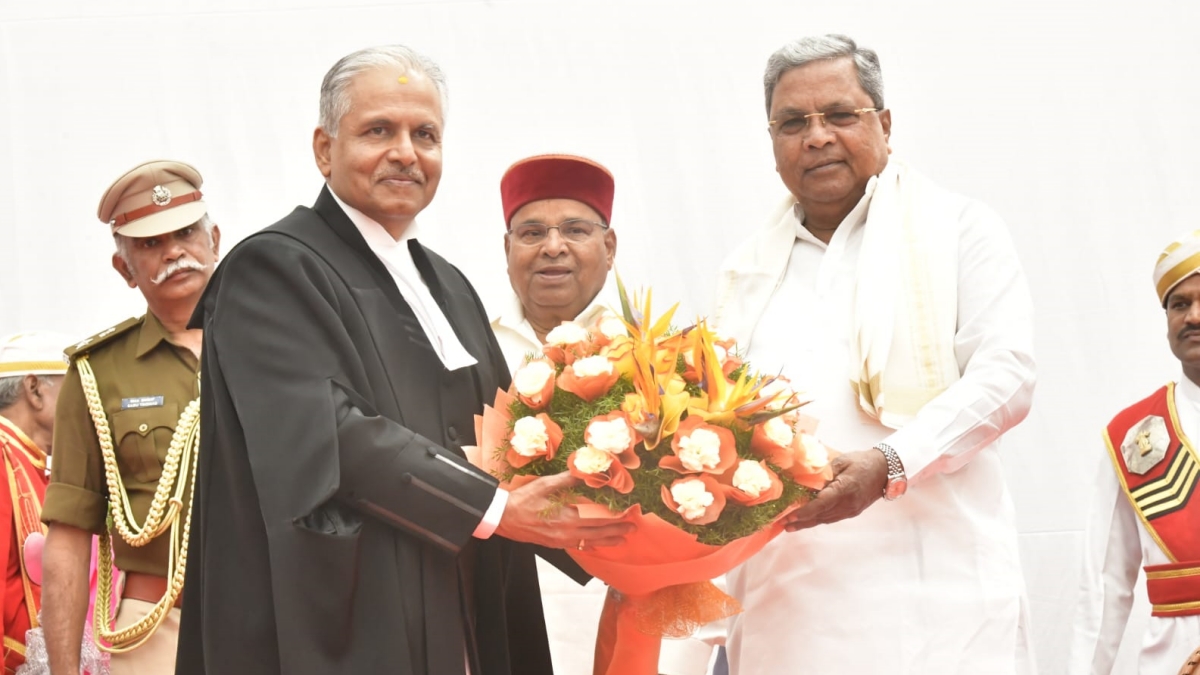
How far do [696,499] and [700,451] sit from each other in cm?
9

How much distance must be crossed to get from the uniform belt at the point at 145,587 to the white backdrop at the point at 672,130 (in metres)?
1.96

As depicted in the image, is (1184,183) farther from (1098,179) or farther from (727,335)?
(727,335)

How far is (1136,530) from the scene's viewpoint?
4051 mm

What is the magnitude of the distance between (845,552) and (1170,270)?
1.69 m

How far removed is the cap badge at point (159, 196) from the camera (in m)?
3.62

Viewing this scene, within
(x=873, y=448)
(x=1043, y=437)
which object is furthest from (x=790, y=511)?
(x=1043, y=437)

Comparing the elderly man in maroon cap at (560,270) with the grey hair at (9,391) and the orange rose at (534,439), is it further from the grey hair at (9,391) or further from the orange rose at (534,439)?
the grey hair at (9,391)

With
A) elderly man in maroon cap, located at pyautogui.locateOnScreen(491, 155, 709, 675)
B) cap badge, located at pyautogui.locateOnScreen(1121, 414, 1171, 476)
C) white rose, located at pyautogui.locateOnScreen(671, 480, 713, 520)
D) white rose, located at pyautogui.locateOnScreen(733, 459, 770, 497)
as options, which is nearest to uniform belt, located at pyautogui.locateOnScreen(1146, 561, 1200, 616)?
cap badge, located at pyautogui.locateOnScreen(1121, 414, 1171, 476)

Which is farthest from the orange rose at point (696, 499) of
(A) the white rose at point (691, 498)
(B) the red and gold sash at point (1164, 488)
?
(B) the red and gold sash at point (1164, 488)

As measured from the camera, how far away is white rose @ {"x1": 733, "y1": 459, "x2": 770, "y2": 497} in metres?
2.34

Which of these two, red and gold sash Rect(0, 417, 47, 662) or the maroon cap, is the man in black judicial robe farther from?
red and gold sash Rect(0, 417, 47, 662)

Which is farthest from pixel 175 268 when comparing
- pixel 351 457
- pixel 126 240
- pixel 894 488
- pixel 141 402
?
pixel 894 488

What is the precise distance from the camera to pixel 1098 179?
16.1ft

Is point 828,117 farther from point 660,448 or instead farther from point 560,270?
point 660,448
